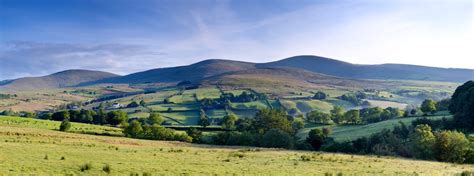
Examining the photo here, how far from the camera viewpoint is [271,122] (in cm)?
11794

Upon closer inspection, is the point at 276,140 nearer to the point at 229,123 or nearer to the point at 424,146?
the point at 424,146

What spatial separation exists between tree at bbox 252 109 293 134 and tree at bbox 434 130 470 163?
185ft

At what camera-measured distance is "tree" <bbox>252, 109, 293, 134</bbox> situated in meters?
116

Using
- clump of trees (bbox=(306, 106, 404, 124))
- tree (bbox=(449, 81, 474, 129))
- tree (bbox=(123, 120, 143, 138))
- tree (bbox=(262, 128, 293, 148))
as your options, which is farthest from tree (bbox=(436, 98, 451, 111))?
tree (bbox=(123, 120, 143, 138))

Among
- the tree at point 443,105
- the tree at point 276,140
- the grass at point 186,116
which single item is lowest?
the grass at point 186,116

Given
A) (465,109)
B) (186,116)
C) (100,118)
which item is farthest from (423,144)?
(186,116)

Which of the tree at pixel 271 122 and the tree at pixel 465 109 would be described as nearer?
the tree at pixel 465 109

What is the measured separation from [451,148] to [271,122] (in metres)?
62.5

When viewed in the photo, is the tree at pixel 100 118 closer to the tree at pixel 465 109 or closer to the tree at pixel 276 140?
the tree at pixel 276 140

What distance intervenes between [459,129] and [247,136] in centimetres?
4890

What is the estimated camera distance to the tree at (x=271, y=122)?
11625 cm

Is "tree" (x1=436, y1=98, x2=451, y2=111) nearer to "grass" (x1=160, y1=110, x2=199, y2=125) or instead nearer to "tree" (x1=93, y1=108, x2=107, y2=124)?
"grass" (x1=160, y1=110, x2=199, y2=125)

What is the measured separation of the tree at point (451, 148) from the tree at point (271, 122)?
2221 inches

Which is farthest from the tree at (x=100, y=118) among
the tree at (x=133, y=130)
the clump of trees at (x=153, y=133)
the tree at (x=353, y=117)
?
the tree at (x=353, y=117)
